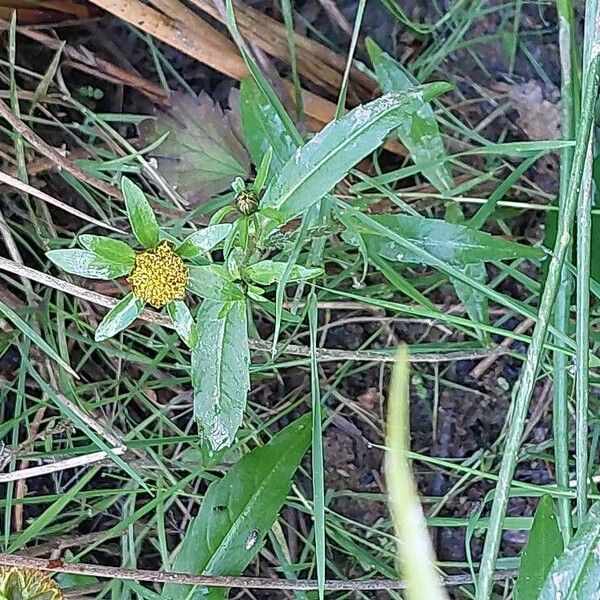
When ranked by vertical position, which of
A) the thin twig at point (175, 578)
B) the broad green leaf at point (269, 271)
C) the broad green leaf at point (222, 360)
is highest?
the broad green leaf at point (269, 271)

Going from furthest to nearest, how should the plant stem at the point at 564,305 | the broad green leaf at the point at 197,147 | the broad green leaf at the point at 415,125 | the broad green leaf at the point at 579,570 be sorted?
the broad green leaf at the point at 197,147
the broad green leaf at the point at 415,125
the plant stem at the point at 564,305
the broad green leaf at the point at 579,570

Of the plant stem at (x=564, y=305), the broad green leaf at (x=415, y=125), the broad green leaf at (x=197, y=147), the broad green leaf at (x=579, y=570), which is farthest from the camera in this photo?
the broad green leaf at (x=197, y=147)

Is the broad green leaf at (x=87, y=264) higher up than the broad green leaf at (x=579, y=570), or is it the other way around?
the broad green leaf at (x=87, y=264)

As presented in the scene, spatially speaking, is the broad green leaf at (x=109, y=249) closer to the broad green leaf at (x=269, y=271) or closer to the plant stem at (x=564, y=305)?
the broad green leaf at (x=269, y=271)

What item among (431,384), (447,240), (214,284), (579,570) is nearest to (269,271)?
(214,284)

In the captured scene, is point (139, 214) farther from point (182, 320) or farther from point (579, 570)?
point (579, 570)

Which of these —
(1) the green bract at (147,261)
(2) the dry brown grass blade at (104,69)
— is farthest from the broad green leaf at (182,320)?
(2) the dry brown grass blade at (104,69)

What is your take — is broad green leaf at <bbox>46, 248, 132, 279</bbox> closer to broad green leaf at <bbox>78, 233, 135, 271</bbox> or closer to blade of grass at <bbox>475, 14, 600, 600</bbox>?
broad green leaf at <bbox>78, 233, 135, 271</bbox>
